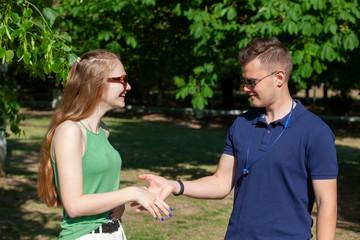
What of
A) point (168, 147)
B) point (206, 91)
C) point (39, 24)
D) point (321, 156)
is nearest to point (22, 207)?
point (206, 91)

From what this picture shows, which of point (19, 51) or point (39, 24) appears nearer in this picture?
point (19, 51)

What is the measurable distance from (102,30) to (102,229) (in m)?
6.77

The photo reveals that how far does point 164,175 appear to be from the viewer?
10.3 m

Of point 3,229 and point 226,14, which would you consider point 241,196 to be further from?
point 226,14

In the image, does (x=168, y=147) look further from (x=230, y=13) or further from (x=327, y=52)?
(x=327, y=52)

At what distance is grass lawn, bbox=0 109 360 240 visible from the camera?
21.9 feet

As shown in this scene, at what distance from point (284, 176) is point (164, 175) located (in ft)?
26.2

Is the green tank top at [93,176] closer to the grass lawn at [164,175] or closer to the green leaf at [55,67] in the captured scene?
the green leaf at [55,67]

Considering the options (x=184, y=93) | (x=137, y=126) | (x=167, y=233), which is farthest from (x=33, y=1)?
(x=137, y=126)

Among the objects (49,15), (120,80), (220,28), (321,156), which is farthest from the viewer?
(220,28)

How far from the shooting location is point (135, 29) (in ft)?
35.2

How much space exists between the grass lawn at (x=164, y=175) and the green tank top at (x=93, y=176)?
3.88 m

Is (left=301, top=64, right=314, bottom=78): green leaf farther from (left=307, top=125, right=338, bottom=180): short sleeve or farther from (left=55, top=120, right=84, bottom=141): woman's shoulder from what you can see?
(left=55, top=120, right=84, bottom=141): woman's shoulder

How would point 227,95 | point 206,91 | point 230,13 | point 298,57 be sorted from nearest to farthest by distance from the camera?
point 298,57
point 230,13
point 206,91
point 227,95
